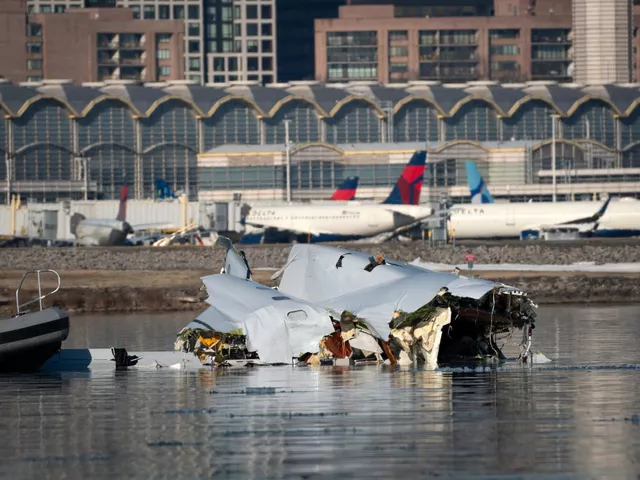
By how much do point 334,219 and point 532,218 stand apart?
18.4 meters

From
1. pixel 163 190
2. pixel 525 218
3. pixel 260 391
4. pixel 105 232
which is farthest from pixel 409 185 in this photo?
pixel 260 391

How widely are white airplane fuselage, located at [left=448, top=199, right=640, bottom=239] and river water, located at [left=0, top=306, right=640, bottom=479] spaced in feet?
309

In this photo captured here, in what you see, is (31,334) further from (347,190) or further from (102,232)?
(347,190)

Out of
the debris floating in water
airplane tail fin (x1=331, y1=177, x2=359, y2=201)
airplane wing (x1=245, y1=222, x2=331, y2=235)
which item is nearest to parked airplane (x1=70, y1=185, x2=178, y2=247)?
airplane wing (x1=245, y1=222, x2=331, y2=235)

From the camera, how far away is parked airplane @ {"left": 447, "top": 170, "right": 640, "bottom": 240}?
438ft

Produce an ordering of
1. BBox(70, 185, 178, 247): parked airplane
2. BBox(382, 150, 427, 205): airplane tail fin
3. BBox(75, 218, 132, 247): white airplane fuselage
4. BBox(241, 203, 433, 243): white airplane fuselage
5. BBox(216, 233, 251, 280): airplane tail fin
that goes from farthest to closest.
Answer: BBox(382, 150, 427, 205): airplane tail fin, BBox(241, 203, 433, 243): white airplane fuselage, BBox(70, 185, 178, 247): parked airplane, BBox(75, 218, 132, 247): white airplane fuselage, BBox(216, 233, 251, 280): airplane tail fin

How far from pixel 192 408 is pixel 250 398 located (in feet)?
6.31

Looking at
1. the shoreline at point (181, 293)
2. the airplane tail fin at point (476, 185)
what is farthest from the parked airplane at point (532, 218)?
the shoreline at point (181, 293)

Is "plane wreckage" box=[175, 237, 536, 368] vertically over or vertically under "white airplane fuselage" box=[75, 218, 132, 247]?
under

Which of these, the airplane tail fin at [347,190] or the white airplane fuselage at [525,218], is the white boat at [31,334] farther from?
the airplane tail fin at [347,190]

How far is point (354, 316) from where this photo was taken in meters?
36.0

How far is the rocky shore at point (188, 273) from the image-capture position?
7025cm

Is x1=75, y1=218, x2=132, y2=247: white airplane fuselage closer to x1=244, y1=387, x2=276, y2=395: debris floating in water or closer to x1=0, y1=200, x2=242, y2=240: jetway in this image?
x1=0, y1=200, x2=242, y2=240: jetway

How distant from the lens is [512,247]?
96.2 meters
